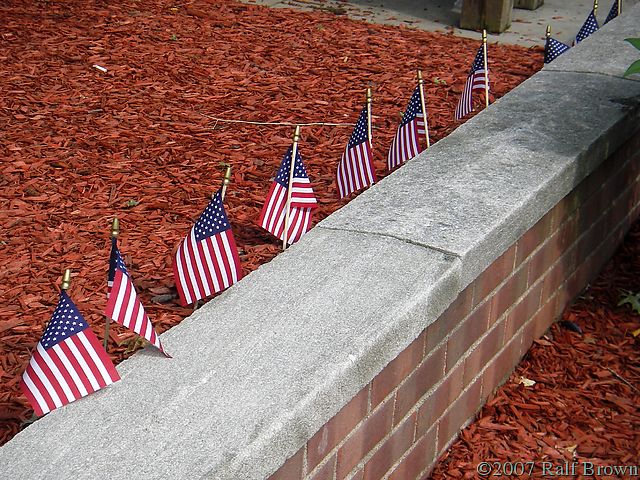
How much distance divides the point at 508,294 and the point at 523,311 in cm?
27

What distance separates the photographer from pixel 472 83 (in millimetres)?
5293

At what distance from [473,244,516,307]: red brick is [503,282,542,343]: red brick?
0.27m

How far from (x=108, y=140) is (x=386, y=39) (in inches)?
114

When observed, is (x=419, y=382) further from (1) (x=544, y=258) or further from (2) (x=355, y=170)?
(2) (x=355, y=170)

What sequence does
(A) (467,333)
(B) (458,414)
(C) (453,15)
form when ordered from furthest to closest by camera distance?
(C) (453,15)
(B) (458,414)
(A) (467,333)

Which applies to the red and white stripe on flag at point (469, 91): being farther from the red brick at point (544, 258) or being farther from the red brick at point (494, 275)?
the red brick at point (494, 275)

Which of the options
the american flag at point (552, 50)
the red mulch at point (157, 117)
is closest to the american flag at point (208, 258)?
the red mulch at point (157, 117)

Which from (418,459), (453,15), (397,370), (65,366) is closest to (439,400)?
(418,459)

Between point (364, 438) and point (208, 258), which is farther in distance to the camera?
point (208, 258)

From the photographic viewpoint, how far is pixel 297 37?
24.5ft

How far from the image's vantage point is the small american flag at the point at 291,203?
3920 millimetres

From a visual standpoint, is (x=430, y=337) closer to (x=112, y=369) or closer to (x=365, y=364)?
(x=365, y=364)

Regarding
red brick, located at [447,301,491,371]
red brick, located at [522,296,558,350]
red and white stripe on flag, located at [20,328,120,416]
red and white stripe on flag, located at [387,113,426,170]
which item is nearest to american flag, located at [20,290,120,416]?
red and white stripe on flag, located at [20,328,120,416]

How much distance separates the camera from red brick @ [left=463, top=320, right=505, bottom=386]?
3717 millimetres
